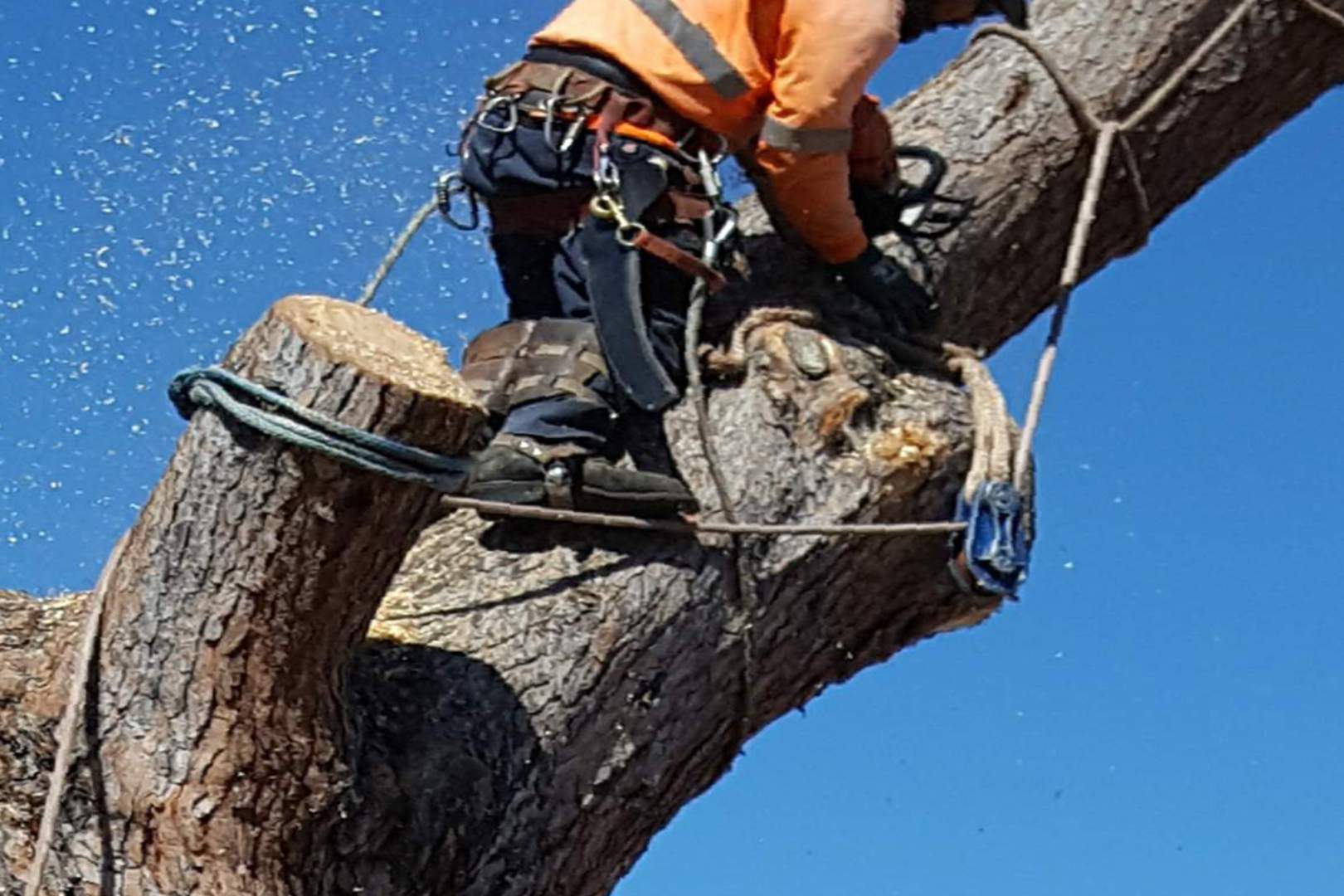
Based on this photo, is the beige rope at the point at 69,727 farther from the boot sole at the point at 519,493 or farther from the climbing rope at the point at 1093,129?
the climbing rope at the point at 1093,129

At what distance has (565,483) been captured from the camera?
11.1ft

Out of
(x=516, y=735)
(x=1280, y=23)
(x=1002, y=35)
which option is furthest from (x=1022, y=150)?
(x=516, y=735)

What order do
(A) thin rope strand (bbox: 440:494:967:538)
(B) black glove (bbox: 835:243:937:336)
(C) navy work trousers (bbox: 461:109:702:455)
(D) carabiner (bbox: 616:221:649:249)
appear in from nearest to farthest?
1. (A) thin rope strand (bbox: 440:494:967:538)
2. (C) navy work trousers (bbox: 461:109:702:455)
3. (D) carabiner (bbox: 616:221:649:249)
4. (B) black glove (bbox: 835:243:937:336)

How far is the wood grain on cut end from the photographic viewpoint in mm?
2633

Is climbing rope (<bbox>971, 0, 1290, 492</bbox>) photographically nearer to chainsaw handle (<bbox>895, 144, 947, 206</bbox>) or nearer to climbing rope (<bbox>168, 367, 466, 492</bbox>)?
chainsaw handle (<bbox>895, 144, 947, 206</bbox>)

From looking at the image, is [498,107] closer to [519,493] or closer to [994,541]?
[519,493]

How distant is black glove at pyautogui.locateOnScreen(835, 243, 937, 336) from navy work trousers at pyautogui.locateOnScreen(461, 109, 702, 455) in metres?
0.40

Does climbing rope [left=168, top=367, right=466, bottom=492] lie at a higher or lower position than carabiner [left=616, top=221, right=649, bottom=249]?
lower

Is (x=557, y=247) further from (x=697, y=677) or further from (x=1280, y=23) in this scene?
(x=1280, y=23)

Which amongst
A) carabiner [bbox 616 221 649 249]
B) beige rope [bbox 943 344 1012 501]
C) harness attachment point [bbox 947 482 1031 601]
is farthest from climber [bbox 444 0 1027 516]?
harness attachment point [bbox 947 482 1031 601]

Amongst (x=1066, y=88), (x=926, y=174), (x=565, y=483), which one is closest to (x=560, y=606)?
(x=565, y=483)

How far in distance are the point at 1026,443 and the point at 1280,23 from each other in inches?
49.8

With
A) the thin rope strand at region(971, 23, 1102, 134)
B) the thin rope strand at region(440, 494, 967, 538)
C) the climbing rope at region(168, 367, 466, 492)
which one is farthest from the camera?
the thin rope strand at region(971, 23, 1102, 134)

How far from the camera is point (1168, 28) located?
4367 millimetres
